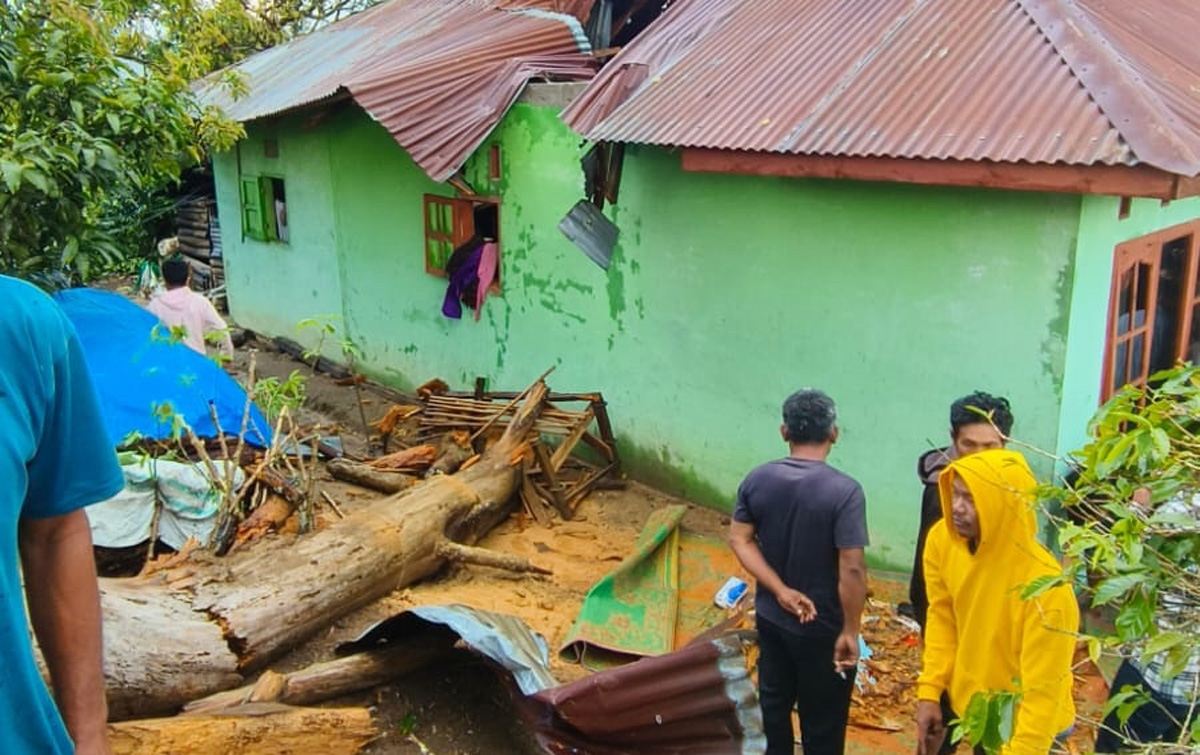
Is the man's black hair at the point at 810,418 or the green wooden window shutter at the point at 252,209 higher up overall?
the green wooden window shutter at the point at 252,209

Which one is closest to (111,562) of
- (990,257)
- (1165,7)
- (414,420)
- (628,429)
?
(414,420)

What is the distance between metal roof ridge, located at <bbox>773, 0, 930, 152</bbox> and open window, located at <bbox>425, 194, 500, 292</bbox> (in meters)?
3.87

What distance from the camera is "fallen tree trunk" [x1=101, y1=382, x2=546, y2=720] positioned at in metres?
4.00

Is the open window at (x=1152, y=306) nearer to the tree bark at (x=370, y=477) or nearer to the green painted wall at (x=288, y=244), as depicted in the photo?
the tree bark at (x=370, y=477)

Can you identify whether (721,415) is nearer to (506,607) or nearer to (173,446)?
(506,607)

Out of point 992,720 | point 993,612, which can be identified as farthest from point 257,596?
point 992,720

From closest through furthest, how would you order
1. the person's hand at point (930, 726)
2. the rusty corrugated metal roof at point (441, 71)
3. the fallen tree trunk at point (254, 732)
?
the person's hand at point (930, 726), the fallen tree trunk at point (254, 732), the rusty corrugated metal roof at point (441, 71)

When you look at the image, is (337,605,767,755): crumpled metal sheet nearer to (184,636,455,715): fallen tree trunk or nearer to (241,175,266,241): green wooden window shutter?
(184,636,455,715): fallen tree trunk

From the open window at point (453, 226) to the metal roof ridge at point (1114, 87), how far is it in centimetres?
498

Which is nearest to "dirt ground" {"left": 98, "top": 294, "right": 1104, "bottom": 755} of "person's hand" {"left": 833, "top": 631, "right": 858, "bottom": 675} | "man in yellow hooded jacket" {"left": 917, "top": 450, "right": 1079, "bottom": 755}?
"man in yellow hooded jacket" {"left": 917, "top": 450, "right": 1079, "bottom": 755}

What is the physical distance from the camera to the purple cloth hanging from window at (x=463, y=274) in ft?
30.3

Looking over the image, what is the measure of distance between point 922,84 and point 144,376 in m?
5.59

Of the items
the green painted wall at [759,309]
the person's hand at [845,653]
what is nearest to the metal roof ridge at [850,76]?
the green painted wall at [759,309]

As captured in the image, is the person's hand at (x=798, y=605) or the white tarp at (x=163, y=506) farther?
the white tarp at (x=163, y=506)
